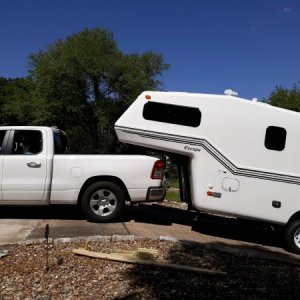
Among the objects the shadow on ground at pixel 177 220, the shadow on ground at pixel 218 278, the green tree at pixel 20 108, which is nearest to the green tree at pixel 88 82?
the green tree at pixel 20 108

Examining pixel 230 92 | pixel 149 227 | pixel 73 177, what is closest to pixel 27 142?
pixel 73 177

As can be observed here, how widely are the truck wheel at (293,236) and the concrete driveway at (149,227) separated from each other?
18 cm

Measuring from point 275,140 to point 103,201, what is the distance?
11.3 feet

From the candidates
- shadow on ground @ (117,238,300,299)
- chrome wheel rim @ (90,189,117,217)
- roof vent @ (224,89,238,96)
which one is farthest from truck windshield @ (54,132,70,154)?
roof vent @ (224,89,238,96)

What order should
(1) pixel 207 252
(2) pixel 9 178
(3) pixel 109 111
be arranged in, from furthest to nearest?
(3) pixel 109 111 < (2) pixel 9 178 < (1) pixel 207 252

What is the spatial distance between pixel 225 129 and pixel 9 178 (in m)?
4.20

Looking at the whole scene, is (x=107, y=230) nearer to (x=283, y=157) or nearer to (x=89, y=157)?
(x=89, y=157)

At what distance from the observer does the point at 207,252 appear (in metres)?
8.10

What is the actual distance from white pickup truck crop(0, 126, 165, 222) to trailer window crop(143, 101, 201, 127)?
91 centimetres

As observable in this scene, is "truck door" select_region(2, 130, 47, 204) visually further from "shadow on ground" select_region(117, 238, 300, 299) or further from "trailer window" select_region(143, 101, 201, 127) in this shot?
"shadow on ground" select_region(117, 238, 300, 299)

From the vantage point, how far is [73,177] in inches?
381

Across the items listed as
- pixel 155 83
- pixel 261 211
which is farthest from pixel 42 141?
pixel 155 83

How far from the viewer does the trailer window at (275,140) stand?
9016mm

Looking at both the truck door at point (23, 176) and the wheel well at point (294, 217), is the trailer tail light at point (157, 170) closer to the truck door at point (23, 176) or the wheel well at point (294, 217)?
the truck door at point (23, 176)
